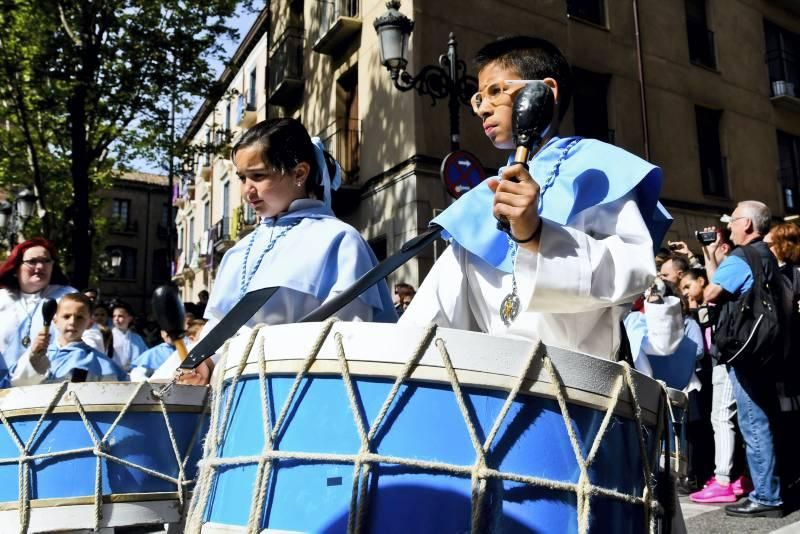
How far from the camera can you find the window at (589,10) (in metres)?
15.4

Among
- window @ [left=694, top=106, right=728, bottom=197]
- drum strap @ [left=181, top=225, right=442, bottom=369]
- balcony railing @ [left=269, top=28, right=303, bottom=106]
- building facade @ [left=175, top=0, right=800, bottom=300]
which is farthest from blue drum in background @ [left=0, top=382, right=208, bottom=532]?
window @ [left=694, top=106, right=728, bottom=197]

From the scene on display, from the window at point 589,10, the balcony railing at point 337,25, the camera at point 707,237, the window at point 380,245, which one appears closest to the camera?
the camera at point 707,237

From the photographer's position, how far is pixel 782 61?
18.8 m

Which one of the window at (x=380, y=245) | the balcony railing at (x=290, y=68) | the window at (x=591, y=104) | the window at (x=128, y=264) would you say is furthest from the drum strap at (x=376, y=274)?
the window at (x=128, y=264)

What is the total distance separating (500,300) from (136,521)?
1.61 m

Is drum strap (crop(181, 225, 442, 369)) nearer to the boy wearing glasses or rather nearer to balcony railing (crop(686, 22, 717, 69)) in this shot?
the boy wearing glasses

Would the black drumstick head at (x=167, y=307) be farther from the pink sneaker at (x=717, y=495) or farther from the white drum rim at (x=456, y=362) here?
the pink sneaker at (x=717, y=495)

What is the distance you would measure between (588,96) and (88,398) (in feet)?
46.8

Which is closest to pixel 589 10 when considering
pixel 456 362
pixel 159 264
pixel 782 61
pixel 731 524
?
pixel 782 61

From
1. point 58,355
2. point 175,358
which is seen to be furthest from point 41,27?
point 175,358

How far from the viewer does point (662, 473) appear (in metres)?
1.65

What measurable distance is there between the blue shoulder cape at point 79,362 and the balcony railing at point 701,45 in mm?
16449

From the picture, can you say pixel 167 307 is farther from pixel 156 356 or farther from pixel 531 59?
pixel 156 356

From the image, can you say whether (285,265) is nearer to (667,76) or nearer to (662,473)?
(662,473)
